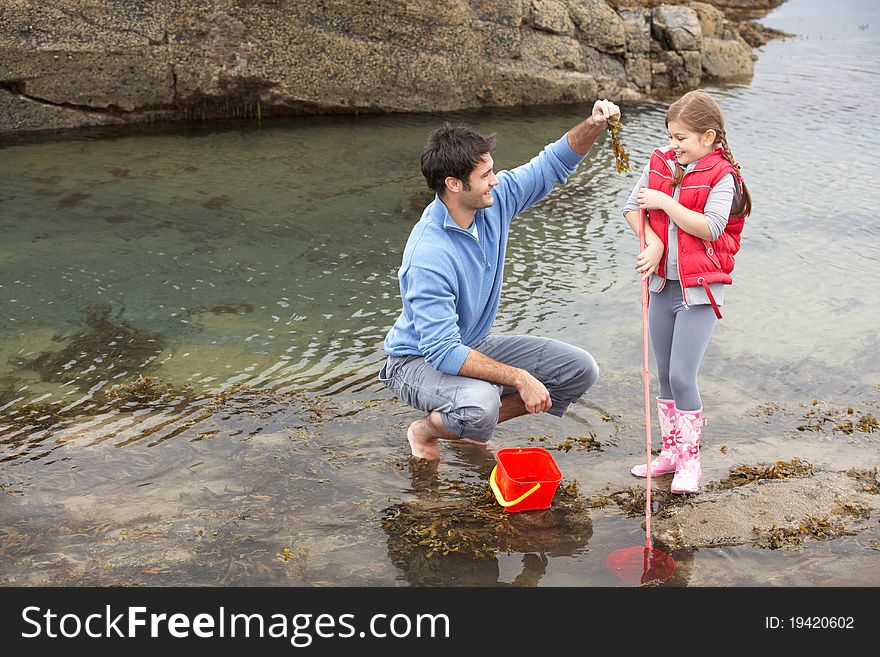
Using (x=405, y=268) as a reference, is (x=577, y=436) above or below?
below

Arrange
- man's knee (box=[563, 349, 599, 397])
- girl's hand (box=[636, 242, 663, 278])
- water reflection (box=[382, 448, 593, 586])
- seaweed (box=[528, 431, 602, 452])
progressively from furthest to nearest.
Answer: seaweed (box=[528, 431, 602, 452]) < man's knee (box=[563, 349, 599, 397]) < girl's hand (box=[636, 242, 663, 278]) < water reflection (box=[382, 448, 593, 586])

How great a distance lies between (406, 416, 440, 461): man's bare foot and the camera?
4.63 metres

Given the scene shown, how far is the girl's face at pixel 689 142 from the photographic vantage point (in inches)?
161

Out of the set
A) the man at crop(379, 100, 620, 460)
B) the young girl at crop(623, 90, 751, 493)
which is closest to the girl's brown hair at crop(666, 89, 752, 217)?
the young girl at crop(623, 90, 751, 493)

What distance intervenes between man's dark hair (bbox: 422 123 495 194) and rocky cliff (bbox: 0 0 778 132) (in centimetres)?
721

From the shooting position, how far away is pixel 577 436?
5.02 m

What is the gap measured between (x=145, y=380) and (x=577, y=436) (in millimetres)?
2536

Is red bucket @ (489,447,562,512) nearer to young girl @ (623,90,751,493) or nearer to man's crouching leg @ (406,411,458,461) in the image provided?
man's crouching leg @ (406,411,458,461)

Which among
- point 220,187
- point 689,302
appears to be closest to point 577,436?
point 689,302

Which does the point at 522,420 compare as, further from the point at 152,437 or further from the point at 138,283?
the point at 138,283

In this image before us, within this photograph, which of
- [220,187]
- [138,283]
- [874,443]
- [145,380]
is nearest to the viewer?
[874,443]

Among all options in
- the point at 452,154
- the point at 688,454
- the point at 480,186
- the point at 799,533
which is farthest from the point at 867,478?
the point at 452,154

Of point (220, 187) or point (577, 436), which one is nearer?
point (577, 436)
